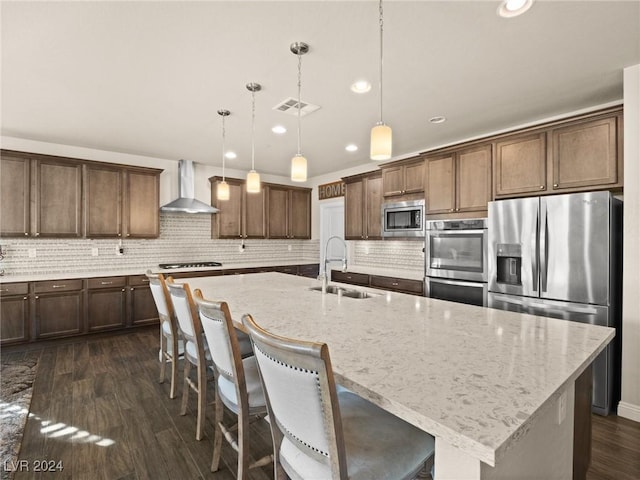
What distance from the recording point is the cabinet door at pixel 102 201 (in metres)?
4.49

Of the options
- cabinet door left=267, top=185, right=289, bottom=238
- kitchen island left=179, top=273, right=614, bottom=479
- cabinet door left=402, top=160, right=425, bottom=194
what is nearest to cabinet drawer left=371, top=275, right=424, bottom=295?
cabinet door left=402, top=160, right=425, bottom=194

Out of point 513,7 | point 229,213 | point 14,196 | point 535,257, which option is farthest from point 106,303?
point 513,7

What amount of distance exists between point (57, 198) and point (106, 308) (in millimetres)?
1553

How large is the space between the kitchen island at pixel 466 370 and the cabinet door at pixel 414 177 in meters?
Answer: 2.55

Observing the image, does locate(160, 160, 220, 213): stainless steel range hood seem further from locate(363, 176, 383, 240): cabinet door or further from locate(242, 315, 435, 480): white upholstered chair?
locate(242, 315, 435, 480): white upholstered chair

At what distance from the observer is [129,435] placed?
2.23 meters

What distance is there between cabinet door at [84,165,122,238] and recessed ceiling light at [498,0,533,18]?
4843 mm

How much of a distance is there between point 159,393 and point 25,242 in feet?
10.2

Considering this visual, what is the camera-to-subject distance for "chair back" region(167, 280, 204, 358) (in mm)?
1958

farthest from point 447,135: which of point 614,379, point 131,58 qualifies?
point 131,58

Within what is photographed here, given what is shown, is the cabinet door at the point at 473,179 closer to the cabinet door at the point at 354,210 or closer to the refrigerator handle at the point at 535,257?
the refrigerator handle at the point at 535,257

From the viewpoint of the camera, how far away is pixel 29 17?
6.41ft

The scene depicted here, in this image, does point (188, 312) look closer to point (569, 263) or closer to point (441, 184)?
point (569, 263)

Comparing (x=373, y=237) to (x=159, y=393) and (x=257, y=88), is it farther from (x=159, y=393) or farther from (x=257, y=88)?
(x=159, y=393)
